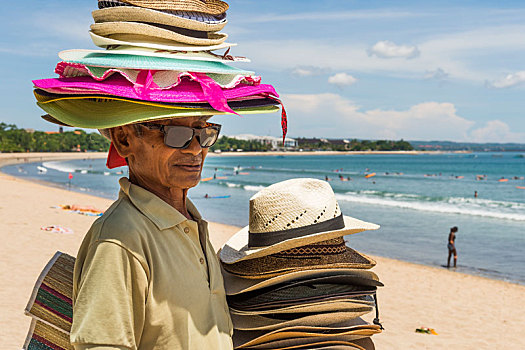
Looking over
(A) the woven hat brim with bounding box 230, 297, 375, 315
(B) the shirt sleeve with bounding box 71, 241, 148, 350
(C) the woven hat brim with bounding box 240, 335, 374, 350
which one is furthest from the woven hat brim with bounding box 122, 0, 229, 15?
(C) the woven hat brim with bounding box 240, 335, 374, 350

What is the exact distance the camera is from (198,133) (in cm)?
155

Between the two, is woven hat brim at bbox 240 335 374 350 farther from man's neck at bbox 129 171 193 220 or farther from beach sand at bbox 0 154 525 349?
beach sand at bbox 0 154 525 349

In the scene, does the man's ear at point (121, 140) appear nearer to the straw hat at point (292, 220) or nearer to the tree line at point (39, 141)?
the straw hat at point (292, 220)

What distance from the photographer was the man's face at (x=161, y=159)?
1.50 metres

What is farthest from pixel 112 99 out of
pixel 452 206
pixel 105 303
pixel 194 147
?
pixel 452 206

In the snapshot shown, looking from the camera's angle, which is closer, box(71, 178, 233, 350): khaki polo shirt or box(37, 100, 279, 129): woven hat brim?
box(71, 178, 233, 350): khaki polo shirt

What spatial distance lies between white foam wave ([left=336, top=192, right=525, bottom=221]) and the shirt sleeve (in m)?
27.2

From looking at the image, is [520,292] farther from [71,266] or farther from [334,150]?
[334,150]

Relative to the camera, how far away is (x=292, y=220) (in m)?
2.04

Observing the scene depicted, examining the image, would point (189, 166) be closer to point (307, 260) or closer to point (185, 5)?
point (185, 5)

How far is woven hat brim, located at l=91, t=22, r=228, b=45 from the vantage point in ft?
4.68

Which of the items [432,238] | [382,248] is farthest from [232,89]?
[432,238]

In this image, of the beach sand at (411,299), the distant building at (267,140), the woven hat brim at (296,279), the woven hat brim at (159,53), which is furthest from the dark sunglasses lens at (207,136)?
the distant building at (267,140)

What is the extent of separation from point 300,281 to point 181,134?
30.8 inches
